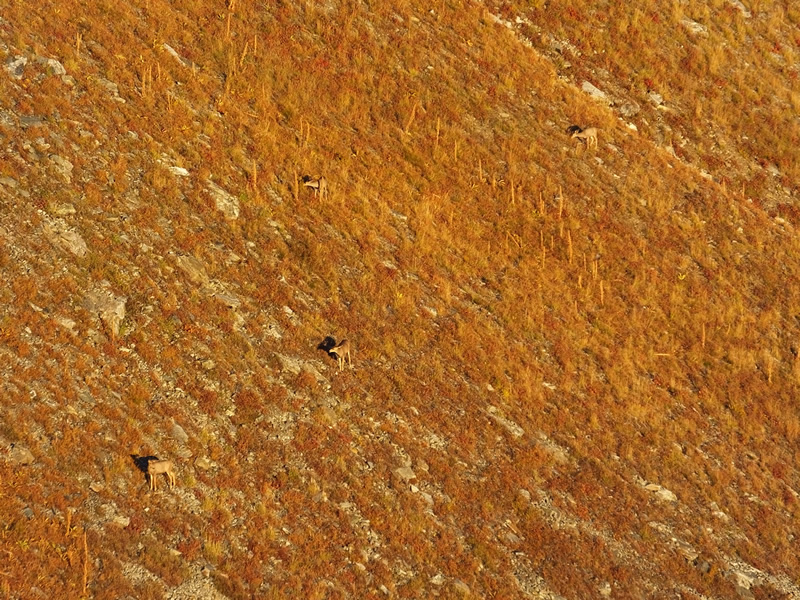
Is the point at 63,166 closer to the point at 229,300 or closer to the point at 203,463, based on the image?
the point at 229,300

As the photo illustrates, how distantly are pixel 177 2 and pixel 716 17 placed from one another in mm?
23722

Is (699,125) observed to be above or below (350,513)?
above

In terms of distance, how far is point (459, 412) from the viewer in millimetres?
19547

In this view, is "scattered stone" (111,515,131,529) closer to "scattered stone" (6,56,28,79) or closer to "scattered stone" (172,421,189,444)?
"scattered stone" (172,421,189,444)

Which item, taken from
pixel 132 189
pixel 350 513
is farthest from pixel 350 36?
pixel 350 513

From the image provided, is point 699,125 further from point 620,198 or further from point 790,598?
point 790,598

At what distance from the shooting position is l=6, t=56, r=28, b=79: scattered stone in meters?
21.9

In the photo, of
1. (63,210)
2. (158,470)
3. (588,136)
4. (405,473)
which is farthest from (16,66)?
(588,136)

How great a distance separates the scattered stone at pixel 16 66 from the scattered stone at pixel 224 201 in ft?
17.1

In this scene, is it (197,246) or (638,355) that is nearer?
(197,246)

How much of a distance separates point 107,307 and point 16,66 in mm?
8350

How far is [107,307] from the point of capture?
17422mm

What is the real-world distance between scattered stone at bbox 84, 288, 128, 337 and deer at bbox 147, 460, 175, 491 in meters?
3.42

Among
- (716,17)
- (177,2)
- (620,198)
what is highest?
(716,17)
